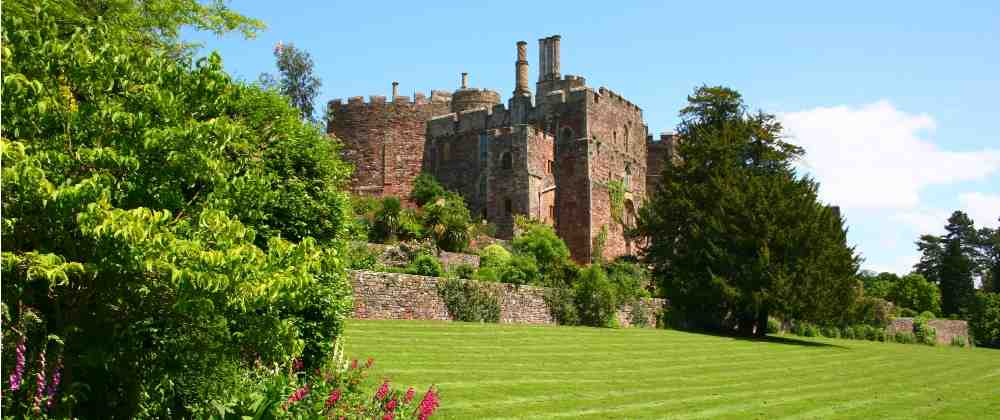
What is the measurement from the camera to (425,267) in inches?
1127

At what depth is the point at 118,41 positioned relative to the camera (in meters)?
8.68

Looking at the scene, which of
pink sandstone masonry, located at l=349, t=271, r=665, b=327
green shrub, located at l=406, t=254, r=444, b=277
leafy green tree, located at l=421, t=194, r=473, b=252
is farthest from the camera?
leafy green tree, located at l=421, t=194, r=473, b=252

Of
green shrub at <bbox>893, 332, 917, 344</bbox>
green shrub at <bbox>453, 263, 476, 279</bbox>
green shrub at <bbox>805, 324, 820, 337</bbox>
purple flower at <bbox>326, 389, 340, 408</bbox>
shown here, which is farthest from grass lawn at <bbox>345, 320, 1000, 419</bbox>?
green shrub at <bbox>893, 332, 917, 344</bbox>

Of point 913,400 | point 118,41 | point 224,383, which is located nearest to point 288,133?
point 118,41

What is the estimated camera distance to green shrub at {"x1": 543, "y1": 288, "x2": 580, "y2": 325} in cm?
2722

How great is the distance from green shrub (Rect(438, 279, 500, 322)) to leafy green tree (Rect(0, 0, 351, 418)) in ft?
47.6

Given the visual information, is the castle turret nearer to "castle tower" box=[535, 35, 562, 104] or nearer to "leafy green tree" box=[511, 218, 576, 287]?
"castle tower" box=[535, 35, 562, 104]

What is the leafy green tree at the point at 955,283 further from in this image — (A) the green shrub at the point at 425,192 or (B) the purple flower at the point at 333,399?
(B) the purple flower at the point at 333,399

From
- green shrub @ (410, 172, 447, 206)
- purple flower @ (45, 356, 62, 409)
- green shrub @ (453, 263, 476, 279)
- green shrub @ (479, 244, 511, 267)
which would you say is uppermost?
green shrub @ (410, 172, 447, 206)

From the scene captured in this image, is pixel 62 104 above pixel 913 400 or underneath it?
above

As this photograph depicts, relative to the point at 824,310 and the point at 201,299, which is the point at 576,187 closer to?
the point at 824,310

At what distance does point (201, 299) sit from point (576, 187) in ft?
131

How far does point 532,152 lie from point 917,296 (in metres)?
37.6

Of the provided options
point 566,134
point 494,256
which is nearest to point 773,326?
point 494,256
